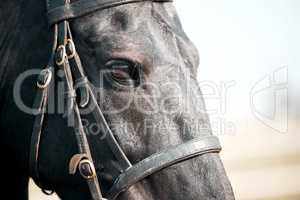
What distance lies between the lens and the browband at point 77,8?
2.99 m

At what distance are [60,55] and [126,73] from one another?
0.37 m

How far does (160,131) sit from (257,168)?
11.6m

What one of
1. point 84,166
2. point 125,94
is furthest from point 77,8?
point 84,166

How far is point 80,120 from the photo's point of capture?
2.92 m

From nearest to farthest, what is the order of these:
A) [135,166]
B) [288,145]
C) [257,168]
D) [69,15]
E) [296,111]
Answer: [135,166]
[69,15]
[257,168]
[288,145]
[296,111]

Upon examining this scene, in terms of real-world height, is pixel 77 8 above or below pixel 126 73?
above

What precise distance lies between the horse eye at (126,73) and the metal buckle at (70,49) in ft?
0.80

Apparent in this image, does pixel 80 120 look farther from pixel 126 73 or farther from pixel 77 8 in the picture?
pixel 77 8

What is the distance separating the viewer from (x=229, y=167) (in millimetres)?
14664

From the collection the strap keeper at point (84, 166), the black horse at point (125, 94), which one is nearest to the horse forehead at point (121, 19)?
the black horse at point (125, 94)

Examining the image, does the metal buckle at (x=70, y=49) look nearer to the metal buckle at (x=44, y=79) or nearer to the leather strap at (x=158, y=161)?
the metal buckle at (x=44, y=79)

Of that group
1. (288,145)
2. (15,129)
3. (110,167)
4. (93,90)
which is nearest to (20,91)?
(15,129)

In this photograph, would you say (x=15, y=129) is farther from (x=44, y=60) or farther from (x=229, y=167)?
(x=229, y=167)

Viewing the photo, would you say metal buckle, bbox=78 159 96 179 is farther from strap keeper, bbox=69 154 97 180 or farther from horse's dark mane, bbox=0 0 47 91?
horse's dark mane, bbox=0 0 47 91
